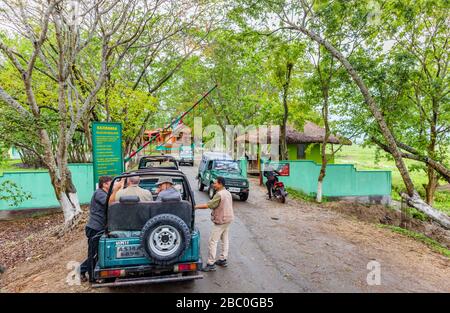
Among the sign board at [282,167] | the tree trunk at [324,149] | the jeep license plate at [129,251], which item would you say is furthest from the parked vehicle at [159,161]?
the tree trunk at [324,149]

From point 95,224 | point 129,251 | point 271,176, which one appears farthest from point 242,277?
point 271,176

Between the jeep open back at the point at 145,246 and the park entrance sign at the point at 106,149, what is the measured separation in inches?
228

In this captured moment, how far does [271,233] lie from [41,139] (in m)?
7.51

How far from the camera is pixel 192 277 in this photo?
4.82 metres

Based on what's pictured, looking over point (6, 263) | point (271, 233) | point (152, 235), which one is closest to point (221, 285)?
point (152, 235)

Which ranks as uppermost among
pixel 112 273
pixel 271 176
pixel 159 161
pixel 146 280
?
pixel 159 161

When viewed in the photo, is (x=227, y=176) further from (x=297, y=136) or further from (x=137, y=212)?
(x=297, y=136)

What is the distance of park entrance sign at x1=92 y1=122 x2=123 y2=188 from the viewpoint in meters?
10.3

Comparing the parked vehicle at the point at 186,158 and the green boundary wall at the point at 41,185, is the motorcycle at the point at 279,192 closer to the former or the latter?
the green boundary wall at the point at 41,185

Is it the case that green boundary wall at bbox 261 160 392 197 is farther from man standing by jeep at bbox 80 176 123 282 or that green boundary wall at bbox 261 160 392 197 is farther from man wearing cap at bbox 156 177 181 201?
man standing by jeep at bbox 80 176 123 282

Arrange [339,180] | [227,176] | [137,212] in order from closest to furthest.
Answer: [137,212], [227,176], [339,180]

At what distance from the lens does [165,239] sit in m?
4.68

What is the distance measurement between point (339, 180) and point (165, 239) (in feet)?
45.8

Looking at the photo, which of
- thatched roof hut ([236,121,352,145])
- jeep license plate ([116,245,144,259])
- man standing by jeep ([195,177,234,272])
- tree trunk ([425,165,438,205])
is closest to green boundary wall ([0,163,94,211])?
man standing by jeep ([195,177,234,272])
